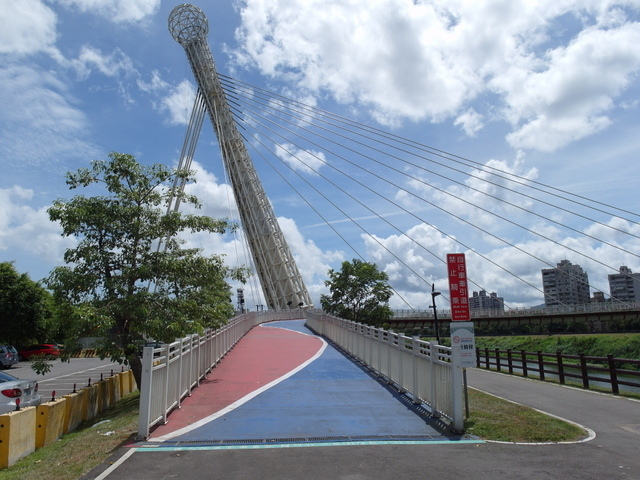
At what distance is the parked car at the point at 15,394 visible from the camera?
9766 mm

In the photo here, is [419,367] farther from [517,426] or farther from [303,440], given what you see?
[303,440]

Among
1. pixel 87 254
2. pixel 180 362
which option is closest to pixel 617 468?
pixel 180 362

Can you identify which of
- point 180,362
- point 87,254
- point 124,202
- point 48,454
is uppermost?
point 124,202

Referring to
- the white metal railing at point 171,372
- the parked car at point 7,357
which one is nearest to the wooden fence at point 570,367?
the white metal railing at point 171,372

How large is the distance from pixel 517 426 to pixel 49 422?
815 cm

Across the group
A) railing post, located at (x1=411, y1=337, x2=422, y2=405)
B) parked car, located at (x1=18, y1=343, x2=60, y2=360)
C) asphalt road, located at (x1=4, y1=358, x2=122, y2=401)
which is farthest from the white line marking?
parked car, located at (x1=18, y1=343, x2=60, y2=360)

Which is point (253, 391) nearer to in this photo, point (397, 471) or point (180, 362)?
point (180, 362)

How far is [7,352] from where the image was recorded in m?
27.7

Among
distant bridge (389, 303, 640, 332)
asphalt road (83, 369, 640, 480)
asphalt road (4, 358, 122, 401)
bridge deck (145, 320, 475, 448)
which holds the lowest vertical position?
asphalt road (4, 358, 122, 401)

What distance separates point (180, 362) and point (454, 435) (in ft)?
17.0

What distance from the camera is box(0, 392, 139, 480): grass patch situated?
6625mm

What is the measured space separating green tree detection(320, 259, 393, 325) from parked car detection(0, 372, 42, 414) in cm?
2897

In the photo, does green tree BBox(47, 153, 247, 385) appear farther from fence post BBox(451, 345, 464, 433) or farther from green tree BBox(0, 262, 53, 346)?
green tree BBox(0, 262, 53, 346)

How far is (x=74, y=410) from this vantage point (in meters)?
10.7
